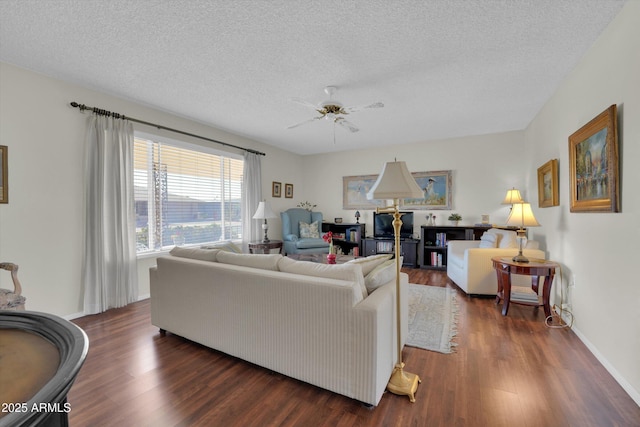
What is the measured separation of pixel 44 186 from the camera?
291 cm

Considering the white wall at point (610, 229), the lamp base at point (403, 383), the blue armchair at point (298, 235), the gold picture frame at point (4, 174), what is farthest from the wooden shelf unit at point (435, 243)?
the gold picture frame at point (4, 174)

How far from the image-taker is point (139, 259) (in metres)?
3.75

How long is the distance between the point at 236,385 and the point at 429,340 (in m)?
1.67

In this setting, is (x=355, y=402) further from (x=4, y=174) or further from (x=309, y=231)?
(x=309, y=231)

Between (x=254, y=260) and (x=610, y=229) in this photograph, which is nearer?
(x=610, y=229)

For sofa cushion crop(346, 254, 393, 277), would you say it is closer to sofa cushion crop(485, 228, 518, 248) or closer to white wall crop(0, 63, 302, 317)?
sofa cushion crop(485, 228, 518, 248)

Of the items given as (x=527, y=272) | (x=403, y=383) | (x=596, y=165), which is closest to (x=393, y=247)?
(x=527, y=272)

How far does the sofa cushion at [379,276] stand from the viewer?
196 centimetres

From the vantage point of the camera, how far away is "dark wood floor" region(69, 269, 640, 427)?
5.31ft

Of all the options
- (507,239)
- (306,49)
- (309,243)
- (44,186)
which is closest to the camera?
(306,49)

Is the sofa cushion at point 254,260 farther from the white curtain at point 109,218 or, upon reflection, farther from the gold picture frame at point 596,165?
the gold picture frame at point 596,165

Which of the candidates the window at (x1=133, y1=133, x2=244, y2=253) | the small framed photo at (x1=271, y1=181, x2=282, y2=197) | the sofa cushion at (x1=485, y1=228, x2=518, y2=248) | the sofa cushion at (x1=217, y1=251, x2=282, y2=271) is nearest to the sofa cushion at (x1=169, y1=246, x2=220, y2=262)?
the sofa cushion at (x1=217, y1=251, x2=282, y2=271)

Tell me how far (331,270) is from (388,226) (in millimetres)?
4307

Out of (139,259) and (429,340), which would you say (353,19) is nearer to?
(429,340)
